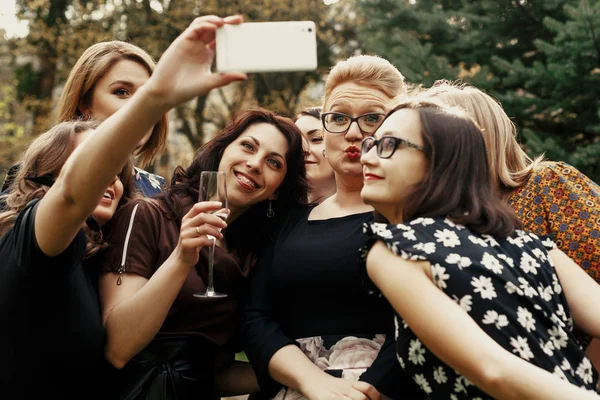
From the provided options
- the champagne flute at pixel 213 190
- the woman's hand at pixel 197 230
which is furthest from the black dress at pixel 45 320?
the champagne flute at pixel 213 190

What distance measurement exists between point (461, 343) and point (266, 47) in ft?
3.39

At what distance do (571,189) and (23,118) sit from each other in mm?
21050

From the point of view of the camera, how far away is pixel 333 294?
3148 millimetres

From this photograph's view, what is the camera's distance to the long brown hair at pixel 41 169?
2.86 meters

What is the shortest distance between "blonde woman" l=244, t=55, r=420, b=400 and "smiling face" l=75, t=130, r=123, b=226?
0.77m

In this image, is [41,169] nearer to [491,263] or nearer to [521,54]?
[491,263]

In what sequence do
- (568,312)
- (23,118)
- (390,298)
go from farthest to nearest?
(23,118) < (568,312) < (390,298)

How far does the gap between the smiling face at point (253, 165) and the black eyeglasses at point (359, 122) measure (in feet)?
1.21

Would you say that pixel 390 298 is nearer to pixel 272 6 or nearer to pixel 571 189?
pixel 571 189

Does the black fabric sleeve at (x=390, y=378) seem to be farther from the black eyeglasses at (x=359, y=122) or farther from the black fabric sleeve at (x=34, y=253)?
the black fabric sleeve at (x=34, y=253)

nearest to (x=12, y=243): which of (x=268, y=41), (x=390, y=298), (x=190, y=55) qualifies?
(x=190, y=55)

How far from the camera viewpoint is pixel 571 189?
3.01m

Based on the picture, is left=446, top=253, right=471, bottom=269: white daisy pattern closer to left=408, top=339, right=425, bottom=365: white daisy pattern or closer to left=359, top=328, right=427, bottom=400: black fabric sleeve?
left=408, top=339, right=425, bottom=365: white daisy pattern

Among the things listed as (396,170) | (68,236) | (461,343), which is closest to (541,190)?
(396,170)
